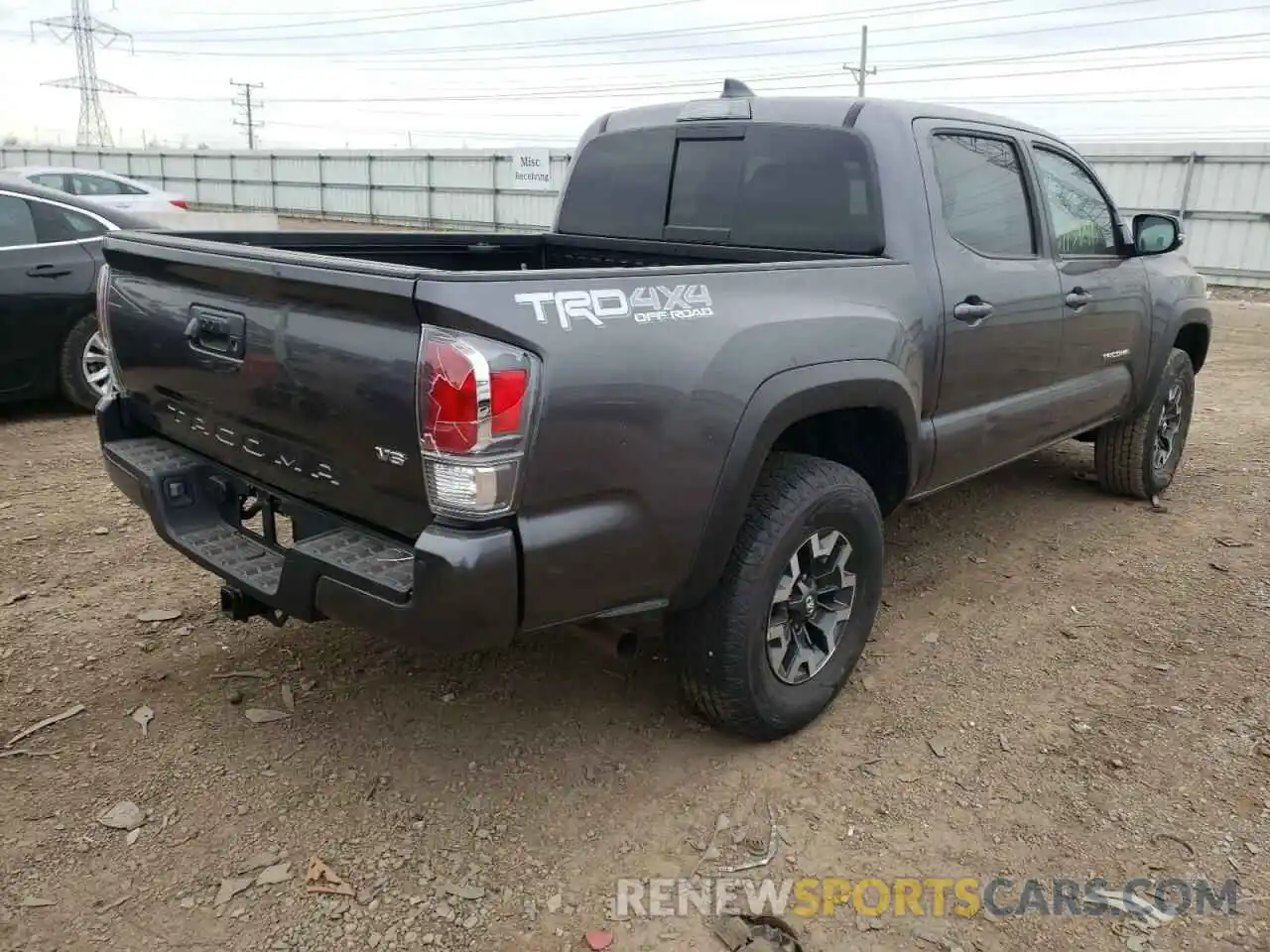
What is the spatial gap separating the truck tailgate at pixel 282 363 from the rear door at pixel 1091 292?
3077 mm

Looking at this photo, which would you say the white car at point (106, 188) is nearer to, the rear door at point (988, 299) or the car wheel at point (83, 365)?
the car wheel at point (83, 365)

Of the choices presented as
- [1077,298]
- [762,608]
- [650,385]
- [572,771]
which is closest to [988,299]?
[1077,298]

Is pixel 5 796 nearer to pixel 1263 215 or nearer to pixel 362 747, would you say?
pixel 362 747

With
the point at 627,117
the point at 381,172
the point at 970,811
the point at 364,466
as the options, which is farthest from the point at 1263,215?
the point at 381,172

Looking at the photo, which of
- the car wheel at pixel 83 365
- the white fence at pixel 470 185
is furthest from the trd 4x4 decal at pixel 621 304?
the white fence at pixel 470 185

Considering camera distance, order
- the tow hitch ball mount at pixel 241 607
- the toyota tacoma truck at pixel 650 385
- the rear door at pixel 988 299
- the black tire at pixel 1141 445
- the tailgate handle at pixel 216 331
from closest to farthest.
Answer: the toyota tacoma truck at pixel 650 385, the tailgate handle at pixel 216 331, the tow hitch ball mount at pixel 241 607, the rear door at pixel 988 299, the black tire at pixel 1141 445

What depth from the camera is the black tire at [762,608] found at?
279 centimetres

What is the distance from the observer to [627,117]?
13.9 ft

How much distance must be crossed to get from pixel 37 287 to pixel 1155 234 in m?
→ 6.35

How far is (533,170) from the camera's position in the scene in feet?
80.3

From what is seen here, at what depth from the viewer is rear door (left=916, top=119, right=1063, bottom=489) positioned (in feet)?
11.6

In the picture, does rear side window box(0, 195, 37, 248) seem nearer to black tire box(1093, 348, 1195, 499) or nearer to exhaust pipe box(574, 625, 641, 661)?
exhaust pipe box(574, 625, 641, 661)

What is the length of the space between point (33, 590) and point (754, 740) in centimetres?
296

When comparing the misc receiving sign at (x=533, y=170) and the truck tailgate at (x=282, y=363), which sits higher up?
the misc receiving sign at (x=533, y=170)
